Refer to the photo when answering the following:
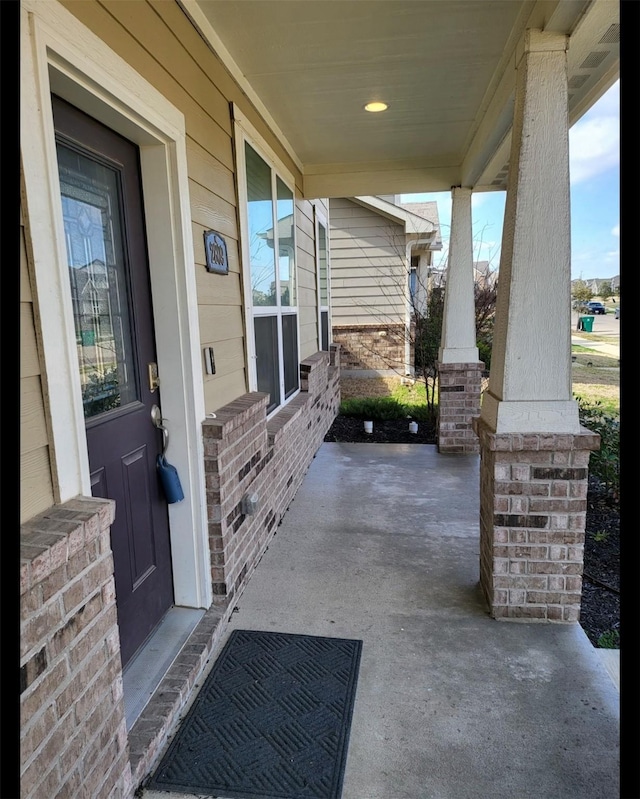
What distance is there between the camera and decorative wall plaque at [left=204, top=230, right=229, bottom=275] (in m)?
2.49

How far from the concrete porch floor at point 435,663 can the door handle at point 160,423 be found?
0.94 meters

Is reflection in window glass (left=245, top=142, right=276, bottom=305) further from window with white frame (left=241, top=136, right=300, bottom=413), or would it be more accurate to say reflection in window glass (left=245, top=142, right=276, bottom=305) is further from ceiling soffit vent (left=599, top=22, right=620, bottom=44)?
ceiling soffit vent (left=599, top=22, right=620, bottom=44)

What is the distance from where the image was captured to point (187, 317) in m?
2.23

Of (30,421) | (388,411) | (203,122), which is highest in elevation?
(203,122)

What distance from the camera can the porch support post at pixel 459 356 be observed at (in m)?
5.27

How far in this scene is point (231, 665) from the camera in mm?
2219

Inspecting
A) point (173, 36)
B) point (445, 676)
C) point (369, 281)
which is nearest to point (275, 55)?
point (173, 36)

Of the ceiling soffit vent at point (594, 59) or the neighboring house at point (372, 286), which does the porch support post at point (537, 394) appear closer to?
the ceiling soffit vent at point (594, 59)

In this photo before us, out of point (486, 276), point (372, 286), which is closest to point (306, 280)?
point (372, 286)

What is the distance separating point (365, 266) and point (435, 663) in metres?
7.97

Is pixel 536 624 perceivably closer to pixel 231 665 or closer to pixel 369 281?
pixel 231 665

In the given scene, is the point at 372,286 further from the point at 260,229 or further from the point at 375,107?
the point at 260,229

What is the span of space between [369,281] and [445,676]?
798 centimetres

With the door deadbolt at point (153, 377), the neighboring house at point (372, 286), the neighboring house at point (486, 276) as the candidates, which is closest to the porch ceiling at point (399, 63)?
the door deadbolt at point (153, 377)
